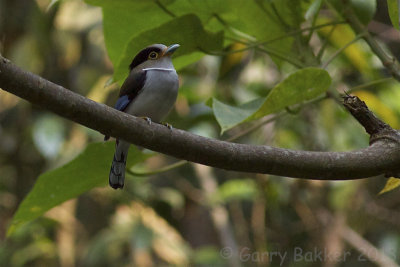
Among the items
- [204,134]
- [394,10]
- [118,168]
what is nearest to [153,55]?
[118,168]

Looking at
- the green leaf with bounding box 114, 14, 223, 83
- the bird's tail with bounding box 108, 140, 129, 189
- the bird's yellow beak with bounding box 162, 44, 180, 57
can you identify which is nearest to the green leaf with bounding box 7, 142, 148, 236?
the bird's tail with bounding box 108, 140, 129, 189

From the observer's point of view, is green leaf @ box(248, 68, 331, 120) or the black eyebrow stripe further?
the black eyebrow stripe

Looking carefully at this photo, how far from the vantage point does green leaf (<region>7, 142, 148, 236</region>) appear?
165cm

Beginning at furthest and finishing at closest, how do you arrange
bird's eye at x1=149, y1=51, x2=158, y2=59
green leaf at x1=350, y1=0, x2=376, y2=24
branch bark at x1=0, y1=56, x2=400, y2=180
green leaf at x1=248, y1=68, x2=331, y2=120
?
bird's eye at x1=149, y1=51, x2=158, y2=59 → green leaf at x1=350, y1=0, x2=376, y2=24 → green leaf at x1=248, y1=68, x2=331, y2=120 → branch bark at x1=0, y1=56, x2=400, y2=180

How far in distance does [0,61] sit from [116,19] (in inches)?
35.2

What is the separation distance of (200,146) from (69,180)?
596mm

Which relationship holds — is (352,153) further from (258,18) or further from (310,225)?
(310,225)

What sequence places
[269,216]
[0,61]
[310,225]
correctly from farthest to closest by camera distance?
1. [269,216]
2. [310,225]
3. [0,61]

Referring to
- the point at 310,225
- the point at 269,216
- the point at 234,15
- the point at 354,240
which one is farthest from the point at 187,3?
the point at 269,216

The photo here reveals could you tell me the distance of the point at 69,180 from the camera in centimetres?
168

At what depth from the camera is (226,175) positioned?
541 cm

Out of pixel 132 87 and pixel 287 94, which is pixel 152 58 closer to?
pixel 132 87

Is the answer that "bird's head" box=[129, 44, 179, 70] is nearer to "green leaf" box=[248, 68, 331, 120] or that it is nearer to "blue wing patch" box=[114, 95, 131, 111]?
"blue wing patch" box=[114, 95, 131, 111]

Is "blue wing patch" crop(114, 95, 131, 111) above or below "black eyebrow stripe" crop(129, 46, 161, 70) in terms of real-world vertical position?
below
